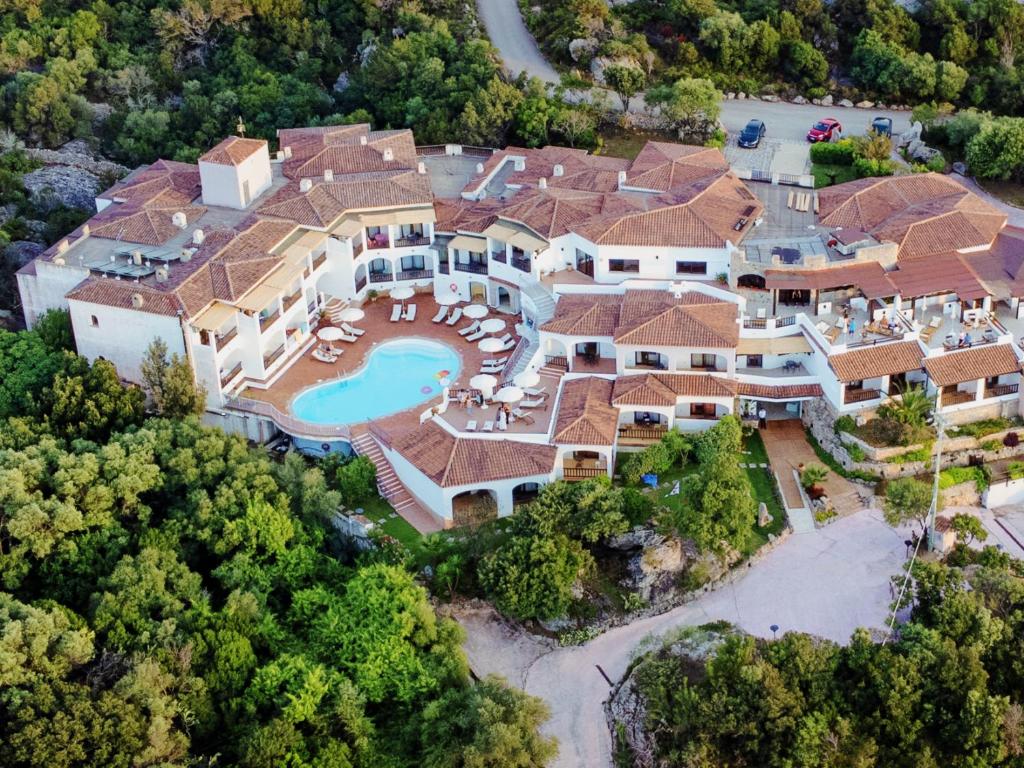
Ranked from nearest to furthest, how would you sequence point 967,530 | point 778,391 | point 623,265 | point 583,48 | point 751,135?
point 967,530, point 778,391, point 623,265, point 751,135, point 583,48

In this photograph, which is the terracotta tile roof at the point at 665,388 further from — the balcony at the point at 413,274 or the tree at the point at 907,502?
the balcony at the point at 413,274

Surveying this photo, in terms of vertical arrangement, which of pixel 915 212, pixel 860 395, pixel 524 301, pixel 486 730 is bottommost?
pixel 486 730

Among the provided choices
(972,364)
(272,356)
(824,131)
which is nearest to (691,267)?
(972,364)

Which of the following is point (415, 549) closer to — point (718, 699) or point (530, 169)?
point (718, 699)

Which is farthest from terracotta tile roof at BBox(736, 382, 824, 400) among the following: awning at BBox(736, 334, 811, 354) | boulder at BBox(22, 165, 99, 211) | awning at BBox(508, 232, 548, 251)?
boulder at BBox(22, 165, 99, 211)

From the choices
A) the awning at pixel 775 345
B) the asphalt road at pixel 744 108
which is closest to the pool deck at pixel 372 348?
the awning at pixel 775 345

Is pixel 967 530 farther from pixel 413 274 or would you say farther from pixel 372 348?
pixel 413 274

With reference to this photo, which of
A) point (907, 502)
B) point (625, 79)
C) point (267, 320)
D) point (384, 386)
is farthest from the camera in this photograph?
point (625, 79)
